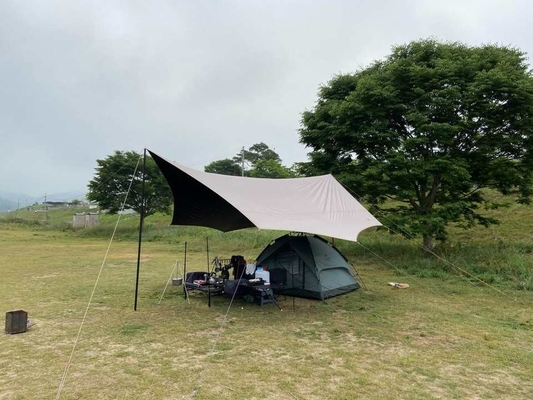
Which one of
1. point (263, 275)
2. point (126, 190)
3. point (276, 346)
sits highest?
point (126, 190)

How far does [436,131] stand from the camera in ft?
28.0

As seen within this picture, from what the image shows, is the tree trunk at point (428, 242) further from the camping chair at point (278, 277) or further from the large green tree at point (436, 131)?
the camping chair at point (278, 277)

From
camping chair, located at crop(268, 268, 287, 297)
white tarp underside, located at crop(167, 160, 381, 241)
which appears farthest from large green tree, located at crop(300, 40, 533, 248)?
camping chair, located at crop(268, 268, 287, 297)

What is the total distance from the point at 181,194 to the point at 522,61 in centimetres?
882

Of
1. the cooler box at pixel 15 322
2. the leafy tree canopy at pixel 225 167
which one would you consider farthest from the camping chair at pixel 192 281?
the leafy tree canopy at pixel 225 167

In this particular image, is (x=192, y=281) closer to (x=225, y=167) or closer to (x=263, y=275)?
(x=263, y=275)

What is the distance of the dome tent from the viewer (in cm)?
656

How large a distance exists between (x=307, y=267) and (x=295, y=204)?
122 centimetres

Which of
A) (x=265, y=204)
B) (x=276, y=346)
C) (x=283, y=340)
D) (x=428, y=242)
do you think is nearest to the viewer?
(x=276, y=346)

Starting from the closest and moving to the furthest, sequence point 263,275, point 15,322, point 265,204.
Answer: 1. point 15,322
2. point 265,204
3. point 263,275

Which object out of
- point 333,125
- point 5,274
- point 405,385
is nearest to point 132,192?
point 5,274

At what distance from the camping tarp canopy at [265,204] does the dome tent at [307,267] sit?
0.82m

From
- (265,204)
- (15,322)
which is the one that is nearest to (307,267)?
(265,204)

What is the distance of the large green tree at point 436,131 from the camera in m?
8.56
